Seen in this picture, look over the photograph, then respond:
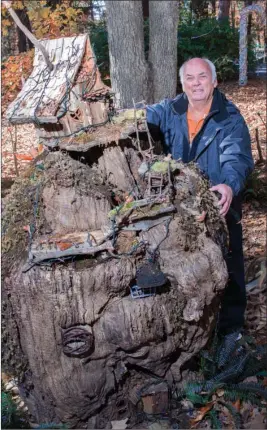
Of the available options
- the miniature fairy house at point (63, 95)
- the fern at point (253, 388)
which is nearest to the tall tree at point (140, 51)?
the miniature fairy house at point (63, 95)

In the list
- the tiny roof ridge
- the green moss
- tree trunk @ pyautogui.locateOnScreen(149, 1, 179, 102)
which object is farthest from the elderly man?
tree trunk @ pyautogui.locateOnScreen(149, 1, 179, 102)

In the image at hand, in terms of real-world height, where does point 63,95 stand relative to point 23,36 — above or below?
below

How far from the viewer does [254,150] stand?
6914 mm

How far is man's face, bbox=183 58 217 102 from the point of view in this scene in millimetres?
2709

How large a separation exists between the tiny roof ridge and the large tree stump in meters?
0.26

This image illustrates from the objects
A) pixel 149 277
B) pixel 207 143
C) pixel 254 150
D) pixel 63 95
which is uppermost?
pixel 63 95

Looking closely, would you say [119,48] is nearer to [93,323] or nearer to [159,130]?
[159,130]

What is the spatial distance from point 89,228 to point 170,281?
0.51 m

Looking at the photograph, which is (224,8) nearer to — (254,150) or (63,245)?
(63,245)

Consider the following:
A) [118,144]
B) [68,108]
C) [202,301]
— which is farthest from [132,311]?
[68,108]

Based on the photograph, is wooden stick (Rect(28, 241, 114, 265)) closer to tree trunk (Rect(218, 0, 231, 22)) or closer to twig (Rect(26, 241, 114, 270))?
twig (Rect(26, 241, 114, 270))

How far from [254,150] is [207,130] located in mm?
4369

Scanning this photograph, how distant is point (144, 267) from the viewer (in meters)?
2.19

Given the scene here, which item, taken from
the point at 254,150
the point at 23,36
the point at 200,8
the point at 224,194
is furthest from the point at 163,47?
the point at 254,150
